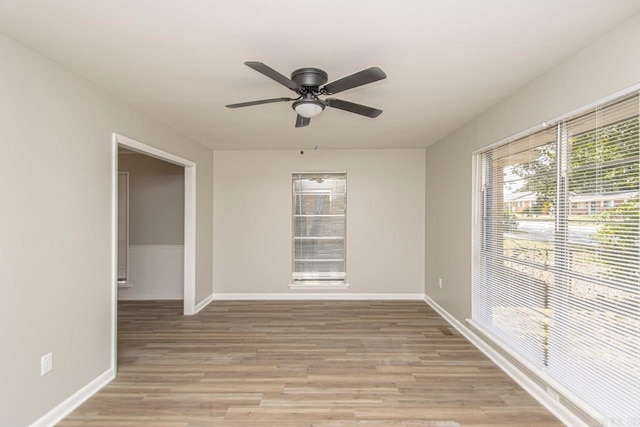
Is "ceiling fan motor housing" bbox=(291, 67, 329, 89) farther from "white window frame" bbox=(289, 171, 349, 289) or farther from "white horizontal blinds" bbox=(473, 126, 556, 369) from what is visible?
"white window frame" bbox=(289, 171, 349, 289)

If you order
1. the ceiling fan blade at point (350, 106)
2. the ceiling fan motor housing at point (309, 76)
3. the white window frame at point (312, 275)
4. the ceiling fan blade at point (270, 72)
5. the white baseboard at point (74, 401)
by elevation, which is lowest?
the white baseboard at point (74, 401)

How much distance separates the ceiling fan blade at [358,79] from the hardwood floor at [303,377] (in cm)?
217

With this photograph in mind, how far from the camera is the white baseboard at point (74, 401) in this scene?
201cm

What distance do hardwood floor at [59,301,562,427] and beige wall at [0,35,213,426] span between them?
0.39 meters

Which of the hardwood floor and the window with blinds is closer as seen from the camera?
the window with blinds

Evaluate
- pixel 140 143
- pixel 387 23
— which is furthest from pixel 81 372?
pixel 387 23

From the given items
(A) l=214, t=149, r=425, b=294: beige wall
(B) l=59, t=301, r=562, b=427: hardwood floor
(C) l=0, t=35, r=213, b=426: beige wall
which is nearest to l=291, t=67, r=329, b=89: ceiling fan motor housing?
Answer: (C) l=0, t=35, r=213, b=426: beige wall

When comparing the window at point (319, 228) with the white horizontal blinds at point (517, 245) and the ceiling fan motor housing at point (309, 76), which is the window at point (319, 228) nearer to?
the white horizontal blinds at point (517, 245)

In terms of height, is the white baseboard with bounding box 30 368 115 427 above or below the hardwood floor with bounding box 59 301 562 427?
above

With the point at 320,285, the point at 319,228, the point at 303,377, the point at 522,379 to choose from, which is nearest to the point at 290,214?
the point at 319,228

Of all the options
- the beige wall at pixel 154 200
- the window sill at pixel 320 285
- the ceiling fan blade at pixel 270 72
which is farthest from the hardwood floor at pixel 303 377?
the ceiling fan blade at pixel 270 72

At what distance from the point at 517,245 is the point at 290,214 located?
10.4 feet

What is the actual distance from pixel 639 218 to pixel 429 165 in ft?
10.4

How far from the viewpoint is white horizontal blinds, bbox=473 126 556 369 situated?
234 cm
